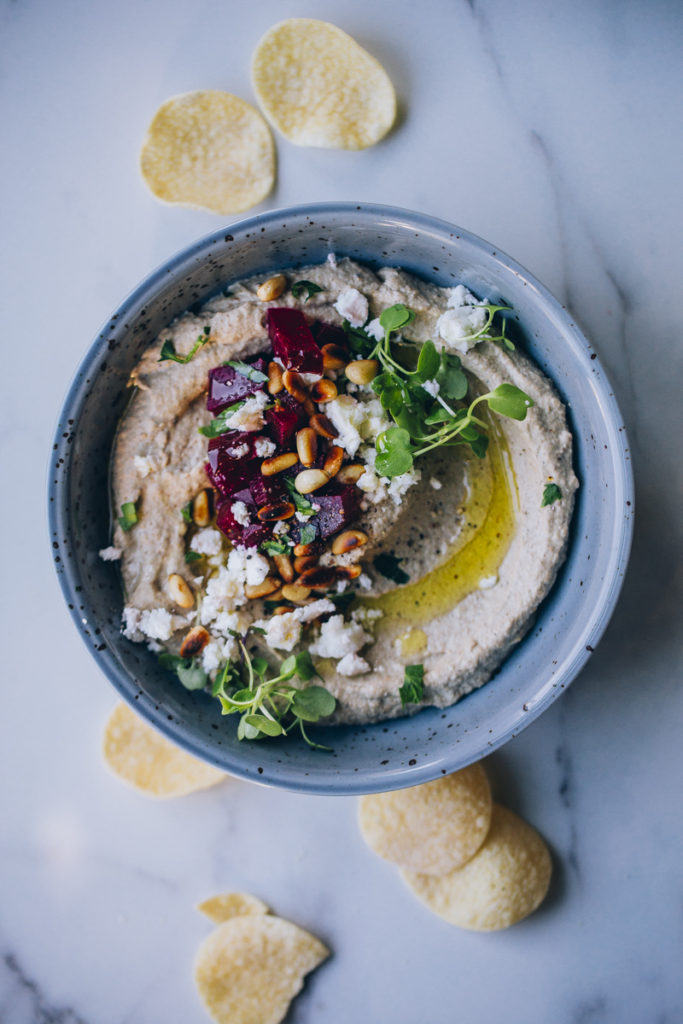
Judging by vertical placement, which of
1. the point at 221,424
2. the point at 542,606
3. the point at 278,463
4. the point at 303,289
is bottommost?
the point at 542,606

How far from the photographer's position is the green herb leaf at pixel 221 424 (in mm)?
1929

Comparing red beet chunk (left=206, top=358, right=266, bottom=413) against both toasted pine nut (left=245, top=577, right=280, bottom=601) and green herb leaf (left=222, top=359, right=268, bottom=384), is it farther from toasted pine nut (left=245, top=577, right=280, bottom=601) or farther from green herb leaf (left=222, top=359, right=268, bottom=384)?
toasted pine nut (left=245, top=577, right=280, bottom=601)

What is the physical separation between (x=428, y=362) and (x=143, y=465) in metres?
0.75

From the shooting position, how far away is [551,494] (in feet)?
6.37

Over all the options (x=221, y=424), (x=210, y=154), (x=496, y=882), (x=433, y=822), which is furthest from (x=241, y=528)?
(x=496, y=882)

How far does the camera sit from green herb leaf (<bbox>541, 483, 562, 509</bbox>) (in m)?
1.94

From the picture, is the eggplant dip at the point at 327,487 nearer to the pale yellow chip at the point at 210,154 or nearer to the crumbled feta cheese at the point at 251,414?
the crumbled feta cheese at the point at 251,414

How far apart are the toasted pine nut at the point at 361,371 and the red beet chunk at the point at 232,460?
0.92 ft

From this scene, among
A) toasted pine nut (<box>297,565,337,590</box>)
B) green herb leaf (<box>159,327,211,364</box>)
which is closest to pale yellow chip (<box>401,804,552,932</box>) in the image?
toasted pine nut (<box>297,565,337,590</box>)

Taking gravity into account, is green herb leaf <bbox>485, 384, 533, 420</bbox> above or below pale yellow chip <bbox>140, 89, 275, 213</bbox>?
below

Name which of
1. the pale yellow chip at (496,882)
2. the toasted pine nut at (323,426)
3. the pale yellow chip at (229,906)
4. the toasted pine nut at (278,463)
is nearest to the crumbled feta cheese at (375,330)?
the toasted pine nut at (323,426)

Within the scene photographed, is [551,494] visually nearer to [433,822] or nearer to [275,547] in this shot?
[275,547]

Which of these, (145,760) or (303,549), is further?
(145,760)

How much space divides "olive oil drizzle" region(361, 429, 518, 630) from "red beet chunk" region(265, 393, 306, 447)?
0.52 metres
